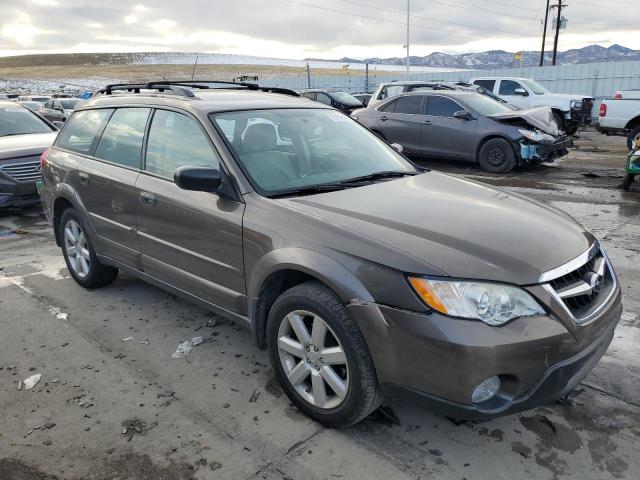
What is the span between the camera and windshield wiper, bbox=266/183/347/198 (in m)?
3.07

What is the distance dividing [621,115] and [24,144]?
12.4 meters

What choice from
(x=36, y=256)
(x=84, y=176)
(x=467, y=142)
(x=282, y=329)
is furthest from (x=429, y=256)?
(x=467, y=142)

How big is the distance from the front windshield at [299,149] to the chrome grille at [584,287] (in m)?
1.40

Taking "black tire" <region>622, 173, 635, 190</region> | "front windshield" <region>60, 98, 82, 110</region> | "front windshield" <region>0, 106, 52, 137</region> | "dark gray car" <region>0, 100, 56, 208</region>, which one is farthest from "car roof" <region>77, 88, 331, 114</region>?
"front windshield" <region>60, 98, 82, 110</region>

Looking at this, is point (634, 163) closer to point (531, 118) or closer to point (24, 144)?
point (531, 118)

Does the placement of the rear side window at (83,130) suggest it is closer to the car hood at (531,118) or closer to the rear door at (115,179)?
the rear door at (115,179)

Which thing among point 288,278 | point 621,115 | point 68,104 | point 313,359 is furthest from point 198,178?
point 68,104

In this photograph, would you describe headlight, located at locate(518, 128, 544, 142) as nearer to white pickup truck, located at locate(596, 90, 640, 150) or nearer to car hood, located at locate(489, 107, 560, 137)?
car hood, located at locate(489, 107, 560, 137)

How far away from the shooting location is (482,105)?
36.2 feet

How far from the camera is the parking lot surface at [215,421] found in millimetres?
2525

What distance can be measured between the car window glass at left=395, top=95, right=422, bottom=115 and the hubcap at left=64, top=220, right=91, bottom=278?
27.2 ft

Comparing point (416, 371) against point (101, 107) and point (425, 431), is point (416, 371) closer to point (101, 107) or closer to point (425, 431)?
point (425, 431)

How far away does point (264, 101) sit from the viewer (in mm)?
3859

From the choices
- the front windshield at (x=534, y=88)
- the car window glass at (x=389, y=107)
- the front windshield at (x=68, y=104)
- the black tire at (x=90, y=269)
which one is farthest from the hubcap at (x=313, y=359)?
the front windshield at (x=68, y=104)
